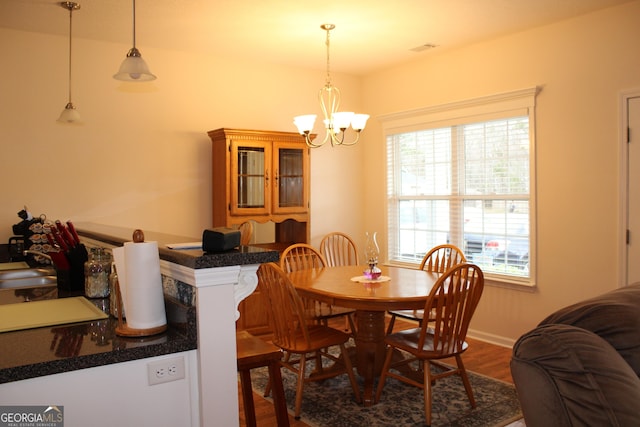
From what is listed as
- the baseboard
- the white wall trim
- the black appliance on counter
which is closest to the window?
the baseboard

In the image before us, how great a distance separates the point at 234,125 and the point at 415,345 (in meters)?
2.86

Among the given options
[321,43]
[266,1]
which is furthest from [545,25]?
[266,1]

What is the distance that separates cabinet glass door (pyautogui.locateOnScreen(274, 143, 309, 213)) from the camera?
15.4ft

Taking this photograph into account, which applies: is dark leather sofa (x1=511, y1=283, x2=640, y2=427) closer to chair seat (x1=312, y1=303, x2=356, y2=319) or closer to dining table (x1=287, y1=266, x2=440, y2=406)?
dining table (x1=287, y1=266, x2=440, y2=406)

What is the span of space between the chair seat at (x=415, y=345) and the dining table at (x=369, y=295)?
0.19 metres

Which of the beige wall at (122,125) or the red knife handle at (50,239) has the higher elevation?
the beige wall at (122,125)

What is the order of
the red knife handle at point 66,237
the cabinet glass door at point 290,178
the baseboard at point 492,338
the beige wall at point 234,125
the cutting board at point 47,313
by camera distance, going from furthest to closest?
the cabinet glass door at point 290,178
the baseboard at point 492,338
the beige wall at point 234,125
the red knife handle at point 66,237
the cutting board at point 47,313

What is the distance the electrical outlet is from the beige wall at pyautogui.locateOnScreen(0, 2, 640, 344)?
117 inches

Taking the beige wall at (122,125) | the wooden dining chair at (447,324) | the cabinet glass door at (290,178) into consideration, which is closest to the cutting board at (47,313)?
the wooden dining chair at (447,324)

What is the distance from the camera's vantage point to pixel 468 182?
15.3 ft

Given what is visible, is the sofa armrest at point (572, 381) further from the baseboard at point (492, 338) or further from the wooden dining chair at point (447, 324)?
the baseboard at point (492, 338)

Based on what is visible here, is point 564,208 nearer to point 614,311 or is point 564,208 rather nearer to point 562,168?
point 562,168

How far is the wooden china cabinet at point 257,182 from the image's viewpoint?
14.5ft

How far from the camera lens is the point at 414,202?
5223mm
